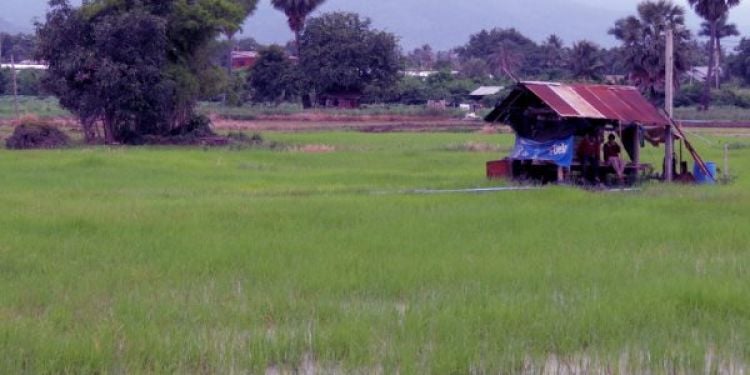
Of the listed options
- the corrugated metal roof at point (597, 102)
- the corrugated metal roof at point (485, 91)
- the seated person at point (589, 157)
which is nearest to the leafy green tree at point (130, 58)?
the corrugated metal roof at point (597, 102)

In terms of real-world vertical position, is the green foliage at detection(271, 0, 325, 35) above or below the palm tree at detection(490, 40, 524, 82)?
above

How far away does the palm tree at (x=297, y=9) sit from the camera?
2653 inches

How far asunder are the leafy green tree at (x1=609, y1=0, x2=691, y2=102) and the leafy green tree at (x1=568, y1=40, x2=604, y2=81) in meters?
7.35

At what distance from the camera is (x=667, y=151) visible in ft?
68.9

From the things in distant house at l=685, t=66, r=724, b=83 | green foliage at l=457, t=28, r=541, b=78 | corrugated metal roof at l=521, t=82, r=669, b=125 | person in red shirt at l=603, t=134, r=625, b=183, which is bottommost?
person in red shirt at l=603, t=134, r=625, b=183

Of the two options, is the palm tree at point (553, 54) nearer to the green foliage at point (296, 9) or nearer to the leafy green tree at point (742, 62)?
the leafy green tree at point (742, 62)

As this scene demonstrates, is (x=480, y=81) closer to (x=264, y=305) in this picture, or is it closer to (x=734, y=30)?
(x=734, y=30)

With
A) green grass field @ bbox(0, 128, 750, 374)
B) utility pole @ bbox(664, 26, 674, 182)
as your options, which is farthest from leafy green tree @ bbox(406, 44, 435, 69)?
green grass field @ bbox(0, 128, 750, 374)

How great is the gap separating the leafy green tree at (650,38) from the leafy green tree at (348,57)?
20303mm

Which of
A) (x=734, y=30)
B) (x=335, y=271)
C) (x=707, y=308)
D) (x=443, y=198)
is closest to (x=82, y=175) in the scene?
(x=443, y=198)

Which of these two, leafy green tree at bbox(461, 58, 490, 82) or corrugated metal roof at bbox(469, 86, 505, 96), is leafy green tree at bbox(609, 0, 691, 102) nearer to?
corrugated metal roof at bbox(469, 86, 505, 96)

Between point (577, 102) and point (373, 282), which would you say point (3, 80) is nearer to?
point (577, 102)

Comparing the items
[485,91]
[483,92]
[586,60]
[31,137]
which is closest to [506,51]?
[485,91]

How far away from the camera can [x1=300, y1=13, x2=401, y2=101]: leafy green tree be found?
63.7 meters
